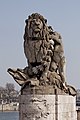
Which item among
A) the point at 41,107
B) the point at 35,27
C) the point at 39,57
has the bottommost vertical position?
the point at 41,107

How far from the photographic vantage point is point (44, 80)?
15.1 meters

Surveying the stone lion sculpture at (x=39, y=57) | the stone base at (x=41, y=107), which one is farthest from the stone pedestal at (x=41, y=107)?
the stone lion sculpture at (x=39, y=57)

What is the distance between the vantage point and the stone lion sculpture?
50.1ft

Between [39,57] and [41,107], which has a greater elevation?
[39,57]

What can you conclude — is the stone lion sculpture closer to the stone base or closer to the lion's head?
the lion's head

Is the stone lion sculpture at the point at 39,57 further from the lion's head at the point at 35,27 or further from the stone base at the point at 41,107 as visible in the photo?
the stone base at the point at 41,107

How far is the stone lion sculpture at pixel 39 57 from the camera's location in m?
15.3

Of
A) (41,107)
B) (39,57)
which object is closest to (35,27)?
(39,57)

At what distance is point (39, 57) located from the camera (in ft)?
50.5

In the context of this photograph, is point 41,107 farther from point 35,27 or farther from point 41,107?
point 35,27


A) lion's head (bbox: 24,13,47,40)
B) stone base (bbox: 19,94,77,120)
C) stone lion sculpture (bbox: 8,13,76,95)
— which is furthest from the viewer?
lion's head (bbox: 24,13,47,40)

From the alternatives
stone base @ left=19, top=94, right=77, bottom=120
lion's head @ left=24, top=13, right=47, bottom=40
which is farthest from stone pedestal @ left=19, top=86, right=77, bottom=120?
lion's head @ left=24, top=13, right=47, bottom=40

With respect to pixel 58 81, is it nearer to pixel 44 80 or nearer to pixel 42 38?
pixel 44 80

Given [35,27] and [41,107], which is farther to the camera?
[35,27]
